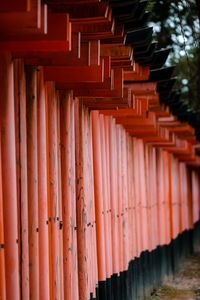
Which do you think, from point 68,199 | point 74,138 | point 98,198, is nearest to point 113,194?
point 98,198

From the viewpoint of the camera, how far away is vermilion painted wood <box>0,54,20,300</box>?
19.1 ft

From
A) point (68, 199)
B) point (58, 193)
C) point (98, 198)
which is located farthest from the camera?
point (98, 198)

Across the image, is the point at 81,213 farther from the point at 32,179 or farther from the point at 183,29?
the point at 183,29

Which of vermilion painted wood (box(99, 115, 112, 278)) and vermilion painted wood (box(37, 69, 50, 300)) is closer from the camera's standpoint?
vermilion painted wood (box(37, 69, 50, 300))

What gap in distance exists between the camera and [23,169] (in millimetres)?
6312

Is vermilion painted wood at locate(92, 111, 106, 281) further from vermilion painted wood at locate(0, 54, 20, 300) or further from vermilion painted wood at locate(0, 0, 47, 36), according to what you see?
vermilion painted wood at locate(0, 0, 47, 36)

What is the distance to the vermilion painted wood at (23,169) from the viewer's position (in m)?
6.21

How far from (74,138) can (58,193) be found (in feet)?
3.02

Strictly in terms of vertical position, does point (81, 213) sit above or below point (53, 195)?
below

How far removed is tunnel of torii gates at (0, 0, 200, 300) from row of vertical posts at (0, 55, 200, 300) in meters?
0.01

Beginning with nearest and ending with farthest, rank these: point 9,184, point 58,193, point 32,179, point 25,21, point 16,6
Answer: point 16,6, point 25,21, point 9,184, point 32,179, point 58,193

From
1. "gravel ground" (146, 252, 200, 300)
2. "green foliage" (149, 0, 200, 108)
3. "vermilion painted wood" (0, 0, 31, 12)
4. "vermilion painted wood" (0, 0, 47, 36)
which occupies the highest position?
"green foliage" (149, 0, 200, 108)

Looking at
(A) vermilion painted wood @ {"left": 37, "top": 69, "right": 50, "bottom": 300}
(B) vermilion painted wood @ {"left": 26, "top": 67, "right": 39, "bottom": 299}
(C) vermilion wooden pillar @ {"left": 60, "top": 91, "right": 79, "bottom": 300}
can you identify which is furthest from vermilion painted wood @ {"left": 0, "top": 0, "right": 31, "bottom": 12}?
(C) vermilion wooden pillar @ {"left": 60, "top": 91, "right": 79, "bottom": 300}

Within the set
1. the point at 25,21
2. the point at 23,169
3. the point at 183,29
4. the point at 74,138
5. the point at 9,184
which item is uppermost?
the point at 183,29
